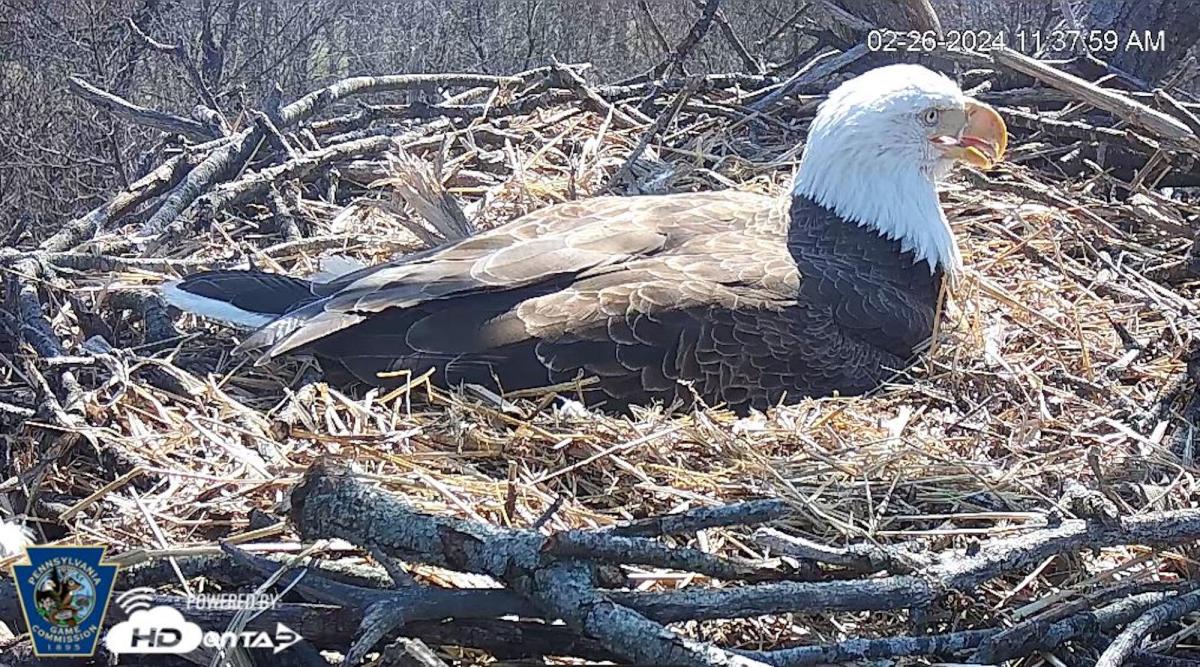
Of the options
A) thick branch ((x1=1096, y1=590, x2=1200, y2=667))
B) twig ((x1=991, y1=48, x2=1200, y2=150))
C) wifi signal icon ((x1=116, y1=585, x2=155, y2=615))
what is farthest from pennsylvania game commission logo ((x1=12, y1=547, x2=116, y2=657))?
twig ((x1=991, y1=48, x2=1200, y2=150))

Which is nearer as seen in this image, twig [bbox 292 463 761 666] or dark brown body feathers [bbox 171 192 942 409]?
twig [bbox 292 463 761 666]

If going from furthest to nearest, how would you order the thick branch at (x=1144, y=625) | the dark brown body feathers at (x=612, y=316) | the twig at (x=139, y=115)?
the twig at (x=139, y=115) < the dark brown body feathers at (x=612, y=316) < the thick branch at (x=1144, y=625)

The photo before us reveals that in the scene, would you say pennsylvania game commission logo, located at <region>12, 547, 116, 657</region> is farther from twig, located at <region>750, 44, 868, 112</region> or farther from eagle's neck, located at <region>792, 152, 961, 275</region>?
twig, located at <region>750, 44, 868, 112</region>

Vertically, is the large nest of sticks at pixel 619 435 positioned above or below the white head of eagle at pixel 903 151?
below

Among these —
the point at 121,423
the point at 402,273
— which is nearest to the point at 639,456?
the point at 402,273

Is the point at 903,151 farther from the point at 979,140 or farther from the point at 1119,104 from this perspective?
the point at 1119,104

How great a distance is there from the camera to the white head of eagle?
3660mm

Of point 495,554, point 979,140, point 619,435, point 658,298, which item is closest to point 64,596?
point 495,554

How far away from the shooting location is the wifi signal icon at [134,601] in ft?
6.35

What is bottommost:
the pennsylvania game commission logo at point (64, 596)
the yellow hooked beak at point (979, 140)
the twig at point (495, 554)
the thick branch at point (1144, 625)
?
the thick branch at point (1144, 625)

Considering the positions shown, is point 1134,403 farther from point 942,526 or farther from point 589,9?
point 589,9

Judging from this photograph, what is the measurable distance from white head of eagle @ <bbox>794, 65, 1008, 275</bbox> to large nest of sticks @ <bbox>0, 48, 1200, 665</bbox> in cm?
25

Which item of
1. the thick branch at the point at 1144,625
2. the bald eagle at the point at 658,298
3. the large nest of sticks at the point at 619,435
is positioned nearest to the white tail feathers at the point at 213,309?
the bald eagle at the point at 658,298

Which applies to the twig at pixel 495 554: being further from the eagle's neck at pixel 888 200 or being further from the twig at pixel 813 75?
the twig at pixel 813 75
